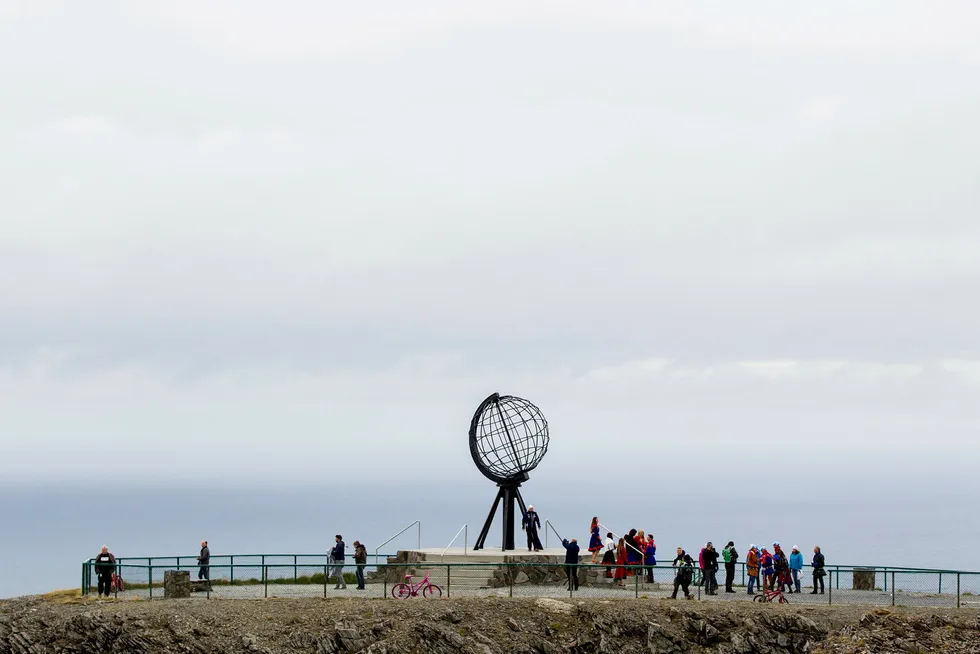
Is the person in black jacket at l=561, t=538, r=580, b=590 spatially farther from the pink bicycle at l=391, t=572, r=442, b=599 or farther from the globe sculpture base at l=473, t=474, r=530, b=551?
the globe sculpture base at l=473, t=474, r=530, b=551

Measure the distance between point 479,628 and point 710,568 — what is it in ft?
24.7

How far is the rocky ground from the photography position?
98.9ft

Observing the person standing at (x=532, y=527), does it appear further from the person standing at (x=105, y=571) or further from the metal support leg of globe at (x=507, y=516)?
the person standing at (x=105, y=571)

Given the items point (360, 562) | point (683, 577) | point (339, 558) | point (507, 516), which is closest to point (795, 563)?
point (683, 577)

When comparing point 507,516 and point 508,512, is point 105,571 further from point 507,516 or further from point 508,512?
point 508,512

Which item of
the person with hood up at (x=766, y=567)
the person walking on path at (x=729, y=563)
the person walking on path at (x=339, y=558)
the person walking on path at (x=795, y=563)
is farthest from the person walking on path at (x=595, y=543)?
the person walking on path at (x=339, y=558)

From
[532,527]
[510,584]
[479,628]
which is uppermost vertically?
[532,527]

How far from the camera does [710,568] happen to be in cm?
3491

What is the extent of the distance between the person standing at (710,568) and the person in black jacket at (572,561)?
3595 mm

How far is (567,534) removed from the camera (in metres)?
172

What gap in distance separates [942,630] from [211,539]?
5963 inches

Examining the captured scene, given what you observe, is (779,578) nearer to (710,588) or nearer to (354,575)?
(710,588)

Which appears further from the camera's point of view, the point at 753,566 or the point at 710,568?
the point at 753,566

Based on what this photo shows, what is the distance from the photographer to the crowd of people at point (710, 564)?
34.8 m
